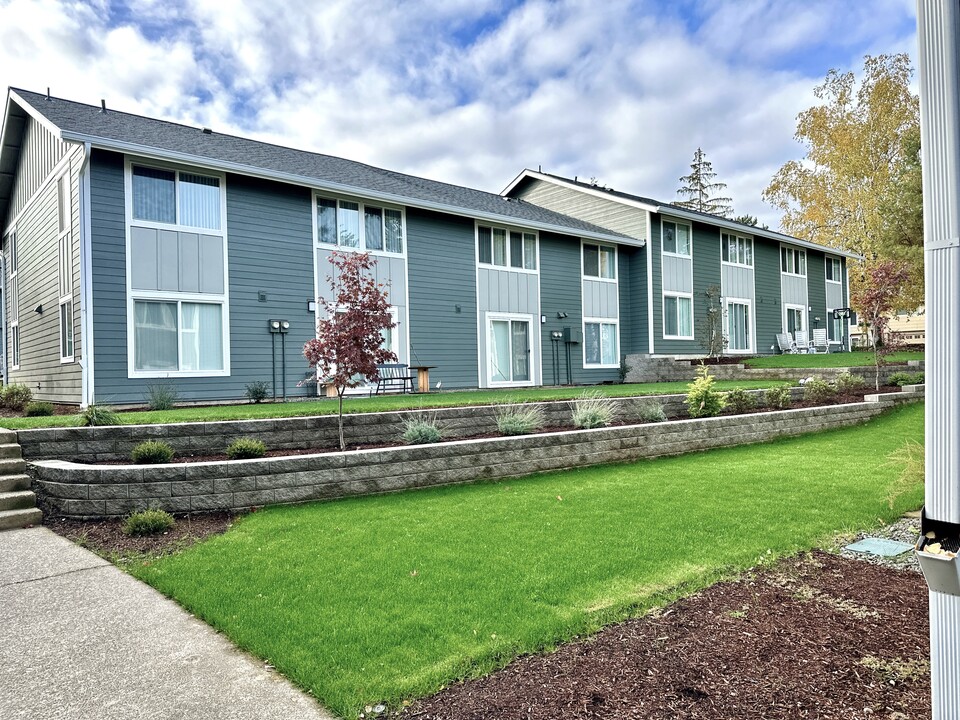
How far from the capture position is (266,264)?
40.9ft

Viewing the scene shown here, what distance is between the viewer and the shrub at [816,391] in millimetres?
11516

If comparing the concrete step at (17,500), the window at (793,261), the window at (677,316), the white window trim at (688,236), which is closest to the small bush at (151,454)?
the concrete step at (17,500)

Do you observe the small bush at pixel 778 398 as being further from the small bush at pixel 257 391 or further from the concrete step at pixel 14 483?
the concrete step at pixel 14 483

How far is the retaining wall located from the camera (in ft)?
17.6

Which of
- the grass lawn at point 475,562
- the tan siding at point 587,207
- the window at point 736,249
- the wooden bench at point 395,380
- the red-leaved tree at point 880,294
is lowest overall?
the grass lawn at point 475,562

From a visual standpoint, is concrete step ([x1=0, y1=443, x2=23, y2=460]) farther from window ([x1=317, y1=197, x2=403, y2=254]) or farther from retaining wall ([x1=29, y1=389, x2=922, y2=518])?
window ([x1=317, y1=197, x2=403, y2=254])

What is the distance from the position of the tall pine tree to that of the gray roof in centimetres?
3270

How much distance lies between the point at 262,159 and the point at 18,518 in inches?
390

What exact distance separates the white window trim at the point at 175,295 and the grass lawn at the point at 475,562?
22.6 feet

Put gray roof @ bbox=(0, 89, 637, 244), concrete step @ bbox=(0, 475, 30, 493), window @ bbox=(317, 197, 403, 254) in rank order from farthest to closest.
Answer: window @ bbox=(317, 197, 403, 254), gray roof @ bbox=(0, 89, 637, 244), concrete step @ bbox=(0, 475, 30, 493)

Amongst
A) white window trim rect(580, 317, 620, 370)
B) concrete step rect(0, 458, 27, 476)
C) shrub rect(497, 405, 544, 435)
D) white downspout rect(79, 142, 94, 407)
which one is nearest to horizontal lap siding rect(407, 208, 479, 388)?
white window trim rect(580, 317, 620, 370)

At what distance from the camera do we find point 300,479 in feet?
19.1

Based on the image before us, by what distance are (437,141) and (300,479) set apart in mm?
18855

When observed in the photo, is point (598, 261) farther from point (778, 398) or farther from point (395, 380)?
point (778, 398)
